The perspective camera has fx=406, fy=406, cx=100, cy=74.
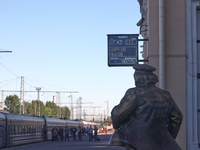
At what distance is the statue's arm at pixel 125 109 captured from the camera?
4422mm

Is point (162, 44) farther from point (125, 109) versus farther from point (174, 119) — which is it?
point (125, 109)

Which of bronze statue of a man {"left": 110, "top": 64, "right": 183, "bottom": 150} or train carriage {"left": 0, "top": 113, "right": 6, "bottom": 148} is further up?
bronze statue of a man {"left": 110, "top": 64, "right": 183, "bottom": 150}

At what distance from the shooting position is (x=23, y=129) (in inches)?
1330

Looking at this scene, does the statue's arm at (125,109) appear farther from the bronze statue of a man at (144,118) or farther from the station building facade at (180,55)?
the station building facade at (180,55)

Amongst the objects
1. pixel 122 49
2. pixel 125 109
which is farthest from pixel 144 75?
pixel 122 49

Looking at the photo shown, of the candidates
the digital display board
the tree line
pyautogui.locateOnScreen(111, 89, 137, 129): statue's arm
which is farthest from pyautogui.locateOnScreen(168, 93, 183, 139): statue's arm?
the tree line

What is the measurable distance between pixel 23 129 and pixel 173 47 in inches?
953

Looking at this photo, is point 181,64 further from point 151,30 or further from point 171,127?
point 171,127

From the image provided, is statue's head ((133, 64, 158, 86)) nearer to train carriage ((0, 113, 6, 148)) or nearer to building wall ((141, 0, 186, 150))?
building wall ((141, 0, 186, 150))

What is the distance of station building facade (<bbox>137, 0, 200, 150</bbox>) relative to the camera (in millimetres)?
11422

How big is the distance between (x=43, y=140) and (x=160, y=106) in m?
38.6

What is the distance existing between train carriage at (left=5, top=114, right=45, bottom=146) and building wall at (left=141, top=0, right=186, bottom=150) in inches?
773

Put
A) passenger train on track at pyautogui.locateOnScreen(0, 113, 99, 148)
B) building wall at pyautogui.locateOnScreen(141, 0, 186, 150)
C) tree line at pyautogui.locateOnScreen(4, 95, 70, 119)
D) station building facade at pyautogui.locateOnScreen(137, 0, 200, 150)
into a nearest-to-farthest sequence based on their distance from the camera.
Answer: station building facade at pyautogui.locateOnScreen(137, 0, 200, 150) < building wall at pyautogui.locateOnScreen(141, 0, 186, 150) < passenger train on track at pyautogui.locateOnScreen(0, 113, 99, 148) < tree line at pyautogui.locateOnScreen(4, 95, 70, 119)

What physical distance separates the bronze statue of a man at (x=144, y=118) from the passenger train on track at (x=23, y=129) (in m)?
24.1
